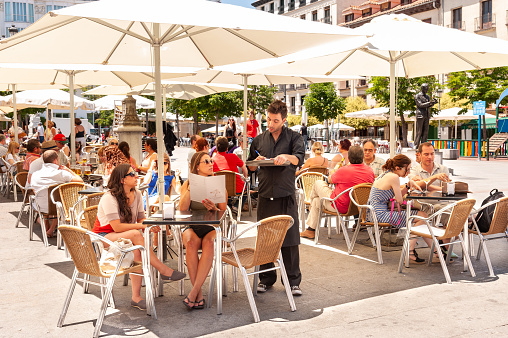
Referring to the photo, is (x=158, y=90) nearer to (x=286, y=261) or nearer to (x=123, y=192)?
(x=123, y=192)

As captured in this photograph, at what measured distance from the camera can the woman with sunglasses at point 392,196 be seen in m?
6.39

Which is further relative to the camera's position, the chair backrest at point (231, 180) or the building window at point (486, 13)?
the building window at point (486, 13)

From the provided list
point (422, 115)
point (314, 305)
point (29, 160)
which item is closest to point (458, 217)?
point (314, 305)

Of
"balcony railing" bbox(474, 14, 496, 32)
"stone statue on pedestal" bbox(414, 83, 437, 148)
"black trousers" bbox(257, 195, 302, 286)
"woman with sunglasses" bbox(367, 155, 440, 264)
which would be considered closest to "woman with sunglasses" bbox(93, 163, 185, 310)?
"black trousers" bbox(257, 195, 302, 286)

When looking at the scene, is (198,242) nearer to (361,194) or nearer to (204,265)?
(204,265)

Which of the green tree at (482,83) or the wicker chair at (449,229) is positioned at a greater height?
the green tree at (482,83)

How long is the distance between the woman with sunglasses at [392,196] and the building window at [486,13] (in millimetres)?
43362

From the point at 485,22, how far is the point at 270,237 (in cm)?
4650

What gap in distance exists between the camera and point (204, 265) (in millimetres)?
4848

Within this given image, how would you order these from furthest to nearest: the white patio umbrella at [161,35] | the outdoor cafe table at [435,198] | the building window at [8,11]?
the building window at [8,11], the outdoor cafe table at [435,198], the white patio umbrella at [161,35]

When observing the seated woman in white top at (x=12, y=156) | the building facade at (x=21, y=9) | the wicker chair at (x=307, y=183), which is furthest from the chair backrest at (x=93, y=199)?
the building facade at (x=21, y=9)

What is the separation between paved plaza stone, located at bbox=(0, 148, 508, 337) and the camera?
14.1 ft

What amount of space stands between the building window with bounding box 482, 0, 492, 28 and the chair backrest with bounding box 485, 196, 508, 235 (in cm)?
4331

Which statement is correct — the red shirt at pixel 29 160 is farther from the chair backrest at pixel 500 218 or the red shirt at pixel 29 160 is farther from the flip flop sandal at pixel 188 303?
the chair backrest at pixel 500 218
